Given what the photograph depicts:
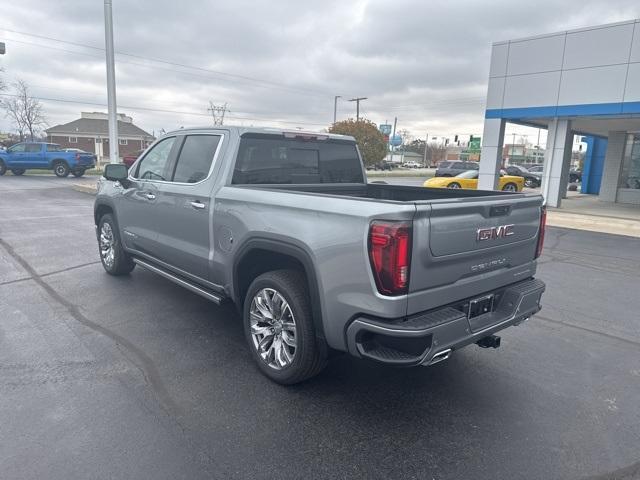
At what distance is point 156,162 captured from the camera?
523 cm

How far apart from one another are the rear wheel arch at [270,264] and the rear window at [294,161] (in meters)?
0.75

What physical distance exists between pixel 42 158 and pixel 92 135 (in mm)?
53789

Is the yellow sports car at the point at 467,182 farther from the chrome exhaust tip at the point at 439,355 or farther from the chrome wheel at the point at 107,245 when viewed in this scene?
the chrome exhaust tip at the point at 439,355

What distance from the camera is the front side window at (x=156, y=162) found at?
504 centimetres

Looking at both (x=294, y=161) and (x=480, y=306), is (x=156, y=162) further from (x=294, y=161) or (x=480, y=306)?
(x=480, y=306)

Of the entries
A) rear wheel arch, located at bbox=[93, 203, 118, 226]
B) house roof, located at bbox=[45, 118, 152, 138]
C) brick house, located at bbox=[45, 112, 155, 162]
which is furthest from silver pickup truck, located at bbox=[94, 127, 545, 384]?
house roof, located at bbox=[45, 118, 152, 138]

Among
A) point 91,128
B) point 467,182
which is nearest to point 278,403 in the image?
point 467,182

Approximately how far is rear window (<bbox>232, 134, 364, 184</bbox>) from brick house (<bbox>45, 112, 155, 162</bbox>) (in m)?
73.5

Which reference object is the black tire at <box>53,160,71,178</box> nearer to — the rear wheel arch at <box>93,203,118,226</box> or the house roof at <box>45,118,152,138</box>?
the rear wheel arch at <box>93,203,118,226</box>

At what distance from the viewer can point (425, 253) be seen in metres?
2.78

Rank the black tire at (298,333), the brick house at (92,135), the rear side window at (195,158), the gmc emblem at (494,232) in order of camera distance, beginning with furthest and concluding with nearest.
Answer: the brick house at (92,135), the rear side window at (195,158), the black tire at (298,333), the gmc emblem at (494,232)

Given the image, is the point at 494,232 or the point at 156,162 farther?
the point at 156,162

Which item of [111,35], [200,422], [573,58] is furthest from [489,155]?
[200,422]

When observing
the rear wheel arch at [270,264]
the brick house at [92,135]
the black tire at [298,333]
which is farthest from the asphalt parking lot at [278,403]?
the brick house at [92,135]
